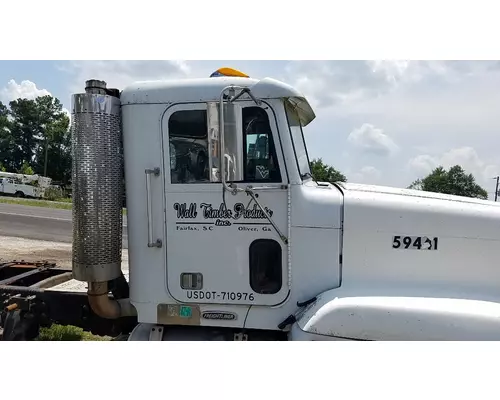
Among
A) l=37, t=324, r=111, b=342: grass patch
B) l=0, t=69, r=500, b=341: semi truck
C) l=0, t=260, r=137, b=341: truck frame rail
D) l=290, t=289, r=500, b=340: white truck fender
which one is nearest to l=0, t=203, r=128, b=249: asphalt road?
l=37, t=324, r=111, b=342: grass patch

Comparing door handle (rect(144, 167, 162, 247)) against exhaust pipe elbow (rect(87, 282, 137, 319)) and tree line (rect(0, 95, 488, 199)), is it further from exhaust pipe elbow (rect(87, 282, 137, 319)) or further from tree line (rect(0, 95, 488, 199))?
tree line (rect(0, 95, 488, 199))

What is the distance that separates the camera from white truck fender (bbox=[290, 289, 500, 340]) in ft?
8.68

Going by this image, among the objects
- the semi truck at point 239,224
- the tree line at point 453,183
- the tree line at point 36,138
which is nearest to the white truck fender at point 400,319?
the semi truck at point 239,224

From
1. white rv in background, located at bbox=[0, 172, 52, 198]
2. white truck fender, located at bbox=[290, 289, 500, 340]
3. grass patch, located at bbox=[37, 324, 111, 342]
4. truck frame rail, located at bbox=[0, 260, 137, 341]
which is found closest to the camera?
white truck fender, located at bbox=[290, 289, 500, 340]

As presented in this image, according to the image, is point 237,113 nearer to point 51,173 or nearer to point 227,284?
point 227,284

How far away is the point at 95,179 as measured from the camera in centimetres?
323

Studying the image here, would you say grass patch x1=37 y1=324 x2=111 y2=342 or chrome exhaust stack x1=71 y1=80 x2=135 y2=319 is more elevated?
chrome exhaust stack x1=71 y1=80 x2=135 y2=319

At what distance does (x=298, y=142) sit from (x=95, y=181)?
5.65 feet

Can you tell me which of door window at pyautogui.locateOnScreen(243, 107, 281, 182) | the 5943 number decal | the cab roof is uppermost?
the cab roof

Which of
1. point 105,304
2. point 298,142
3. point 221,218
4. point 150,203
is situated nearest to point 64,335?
point 105,304

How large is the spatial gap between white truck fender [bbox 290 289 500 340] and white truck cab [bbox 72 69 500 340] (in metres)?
0.03

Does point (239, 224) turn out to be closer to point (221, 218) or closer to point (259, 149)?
point (221, 218)

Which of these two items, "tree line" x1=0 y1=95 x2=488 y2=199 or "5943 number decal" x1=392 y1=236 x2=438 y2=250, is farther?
"tree line" x1=0 y1=95 x2=488 y2=199

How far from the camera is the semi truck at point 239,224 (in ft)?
9.83
